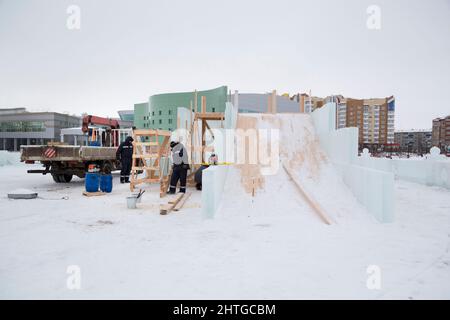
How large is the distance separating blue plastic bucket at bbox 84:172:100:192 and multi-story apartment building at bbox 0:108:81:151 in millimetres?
59880

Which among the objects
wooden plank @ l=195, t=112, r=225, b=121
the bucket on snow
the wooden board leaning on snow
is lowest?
the wooden board leaning on snow

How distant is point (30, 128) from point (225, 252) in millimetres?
72111

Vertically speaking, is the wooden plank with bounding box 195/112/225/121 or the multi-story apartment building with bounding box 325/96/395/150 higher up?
the multi-story apartment building with bounding box 325/96/395/150

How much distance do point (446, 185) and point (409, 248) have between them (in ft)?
32.4

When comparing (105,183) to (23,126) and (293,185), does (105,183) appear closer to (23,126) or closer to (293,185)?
(293,185)

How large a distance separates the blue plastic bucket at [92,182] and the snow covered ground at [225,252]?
6.38 ft

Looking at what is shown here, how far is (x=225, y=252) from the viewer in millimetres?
4363

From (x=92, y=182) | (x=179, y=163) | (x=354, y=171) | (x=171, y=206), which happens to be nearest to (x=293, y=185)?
(x=354, y=171)

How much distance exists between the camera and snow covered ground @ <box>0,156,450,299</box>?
3.23 metres

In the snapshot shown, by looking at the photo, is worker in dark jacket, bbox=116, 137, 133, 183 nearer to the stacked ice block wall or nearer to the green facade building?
the stacked ice block wall

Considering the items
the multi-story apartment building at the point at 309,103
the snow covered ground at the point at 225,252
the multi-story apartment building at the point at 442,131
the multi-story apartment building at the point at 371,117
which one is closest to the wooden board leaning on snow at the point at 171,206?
the snow covered ground at the point at 225,252

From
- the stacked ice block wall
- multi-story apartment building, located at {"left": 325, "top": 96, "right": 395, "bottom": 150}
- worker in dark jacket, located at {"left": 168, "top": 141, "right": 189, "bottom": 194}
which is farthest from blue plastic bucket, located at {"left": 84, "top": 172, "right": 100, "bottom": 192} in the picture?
multi-story apartment building, located at {"left": 325, "top": 96, "right": 395, "bottom": 150}

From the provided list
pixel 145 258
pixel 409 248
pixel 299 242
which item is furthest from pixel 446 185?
pixel 145 258
